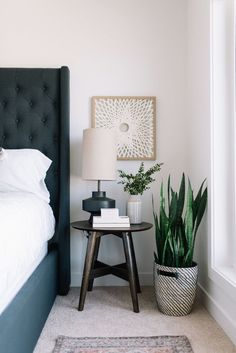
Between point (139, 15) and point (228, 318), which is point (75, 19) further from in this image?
point (228, 318)

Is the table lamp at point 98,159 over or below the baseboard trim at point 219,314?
over

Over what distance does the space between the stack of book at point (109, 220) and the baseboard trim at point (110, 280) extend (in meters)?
0.74

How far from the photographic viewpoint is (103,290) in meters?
2.69

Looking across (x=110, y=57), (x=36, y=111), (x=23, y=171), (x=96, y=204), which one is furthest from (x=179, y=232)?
(x=110, y=57)

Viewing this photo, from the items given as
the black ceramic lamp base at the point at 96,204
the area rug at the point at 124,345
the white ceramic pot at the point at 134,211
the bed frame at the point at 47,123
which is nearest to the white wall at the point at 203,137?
the area rug at the point at 124,345

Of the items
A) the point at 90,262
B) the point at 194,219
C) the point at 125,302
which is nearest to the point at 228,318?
the point at 194,219

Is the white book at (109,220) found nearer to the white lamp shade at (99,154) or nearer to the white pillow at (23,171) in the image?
the white lamp shade at (99,154)

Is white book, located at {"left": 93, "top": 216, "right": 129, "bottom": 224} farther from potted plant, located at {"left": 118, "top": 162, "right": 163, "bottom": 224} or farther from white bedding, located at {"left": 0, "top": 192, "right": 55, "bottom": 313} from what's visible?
white bedding, located at {"left": 0, "top": 192, "right": 55, "bottom": 313}

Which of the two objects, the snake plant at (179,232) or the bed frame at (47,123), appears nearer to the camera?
the snake plant at (179,232)

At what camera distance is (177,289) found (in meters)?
2.15

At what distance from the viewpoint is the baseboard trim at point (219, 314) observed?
6.02 ft

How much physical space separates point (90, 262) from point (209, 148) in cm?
113

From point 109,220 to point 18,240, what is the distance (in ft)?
3.06

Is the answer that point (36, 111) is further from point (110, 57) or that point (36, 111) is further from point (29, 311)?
point (29, 311)
